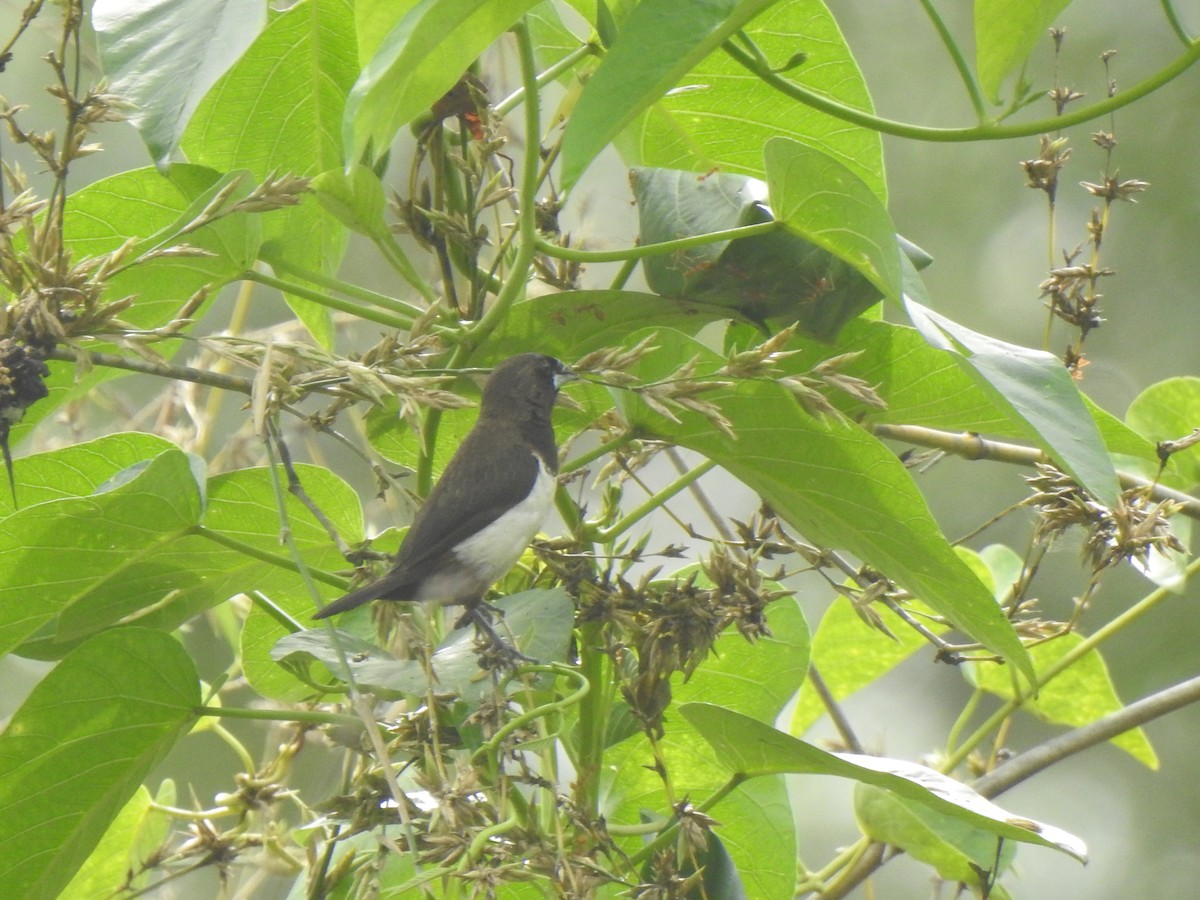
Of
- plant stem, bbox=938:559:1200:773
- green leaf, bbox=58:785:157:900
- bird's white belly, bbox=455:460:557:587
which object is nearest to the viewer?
bird's white belly, bbox=455:460:557:587

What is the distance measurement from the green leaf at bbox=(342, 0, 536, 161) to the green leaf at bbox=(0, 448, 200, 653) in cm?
59

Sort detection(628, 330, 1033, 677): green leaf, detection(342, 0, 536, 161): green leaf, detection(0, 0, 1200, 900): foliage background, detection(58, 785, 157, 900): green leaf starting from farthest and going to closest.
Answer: detection(0, 0, 1200, 900): foliage background → detection(58, 785, 157, 900): green leaf → detection(628, 330, 1033, 677): green leaf → detection(342, 0, 536, 161): green leaf

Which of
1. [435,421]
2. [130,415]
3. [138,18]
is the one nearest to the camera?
[138,18]

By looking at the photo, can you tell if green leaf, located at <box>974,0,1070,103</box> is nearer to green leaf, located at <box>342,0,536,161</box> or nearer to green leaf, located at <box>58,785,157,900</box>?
green leaf, located at <box>342,0,536,161</box>

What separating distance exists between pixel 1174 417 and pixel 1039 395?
120cm

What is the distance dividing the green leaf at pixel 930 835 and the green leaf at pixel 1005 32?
1.03 m

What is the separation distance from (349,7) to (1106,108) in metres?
1.07

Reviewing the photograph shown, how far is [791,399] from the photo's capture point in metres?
1.57

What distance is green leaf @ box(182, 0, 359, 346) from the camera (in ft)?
6.12

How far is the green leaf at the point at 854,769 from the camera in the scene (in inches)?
57.2

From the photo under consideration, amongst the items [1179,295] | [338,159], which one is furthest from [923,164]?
[338,159]

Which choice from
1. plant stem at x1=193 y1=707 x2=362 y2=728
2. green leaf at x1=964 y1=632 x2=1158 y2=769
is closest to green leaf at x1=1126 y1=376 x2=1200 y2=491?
green leaf at x1=964 y1=632 x2=1158 y2=769

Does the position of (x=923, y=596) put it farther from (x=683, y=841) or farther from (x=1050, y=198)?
(x=1050, y=198)

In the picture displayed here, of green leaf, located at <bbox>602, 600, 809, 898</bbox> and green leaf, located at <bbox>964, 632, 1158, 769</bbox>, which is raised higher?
green leaf, located at <bbox>602, 600, 809, 898</bbox>
